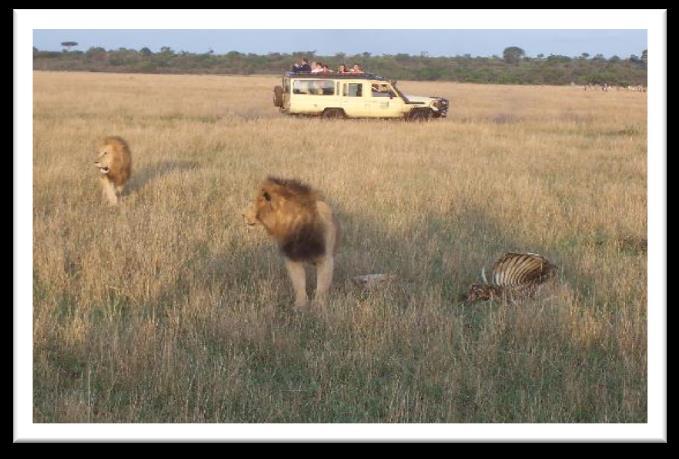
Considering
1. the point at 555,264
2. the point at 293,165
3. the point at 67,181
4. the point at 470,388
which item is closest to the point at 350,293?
the point at 470,388

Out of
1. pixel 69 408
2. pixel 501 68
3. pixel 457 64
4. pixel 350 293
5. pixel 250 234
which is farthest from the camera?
pixel 457 64

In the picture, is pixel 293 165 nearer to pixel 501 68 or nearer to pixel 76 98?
A: pixel 76 98

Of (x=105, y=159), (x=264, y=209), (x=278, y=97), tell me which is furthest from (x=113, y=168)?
(x=278, y=97)

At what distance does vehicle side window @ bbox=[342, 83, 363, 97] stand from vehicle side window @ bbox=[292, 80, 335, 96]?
533 millimetres

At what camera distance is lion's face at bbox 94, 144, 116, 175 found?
11258 millimetres

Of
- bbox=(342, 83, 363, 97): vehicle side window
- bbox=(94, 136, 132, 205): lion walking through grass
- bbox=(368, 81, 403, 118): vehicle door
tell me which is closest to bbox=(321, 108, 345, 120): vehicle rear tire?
bbox=(342, 83, 363, 97): vehicle side window

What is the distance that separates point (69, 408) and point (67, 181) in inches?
326

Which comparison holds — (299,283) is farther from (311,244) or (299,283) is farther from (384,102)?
(384,102)

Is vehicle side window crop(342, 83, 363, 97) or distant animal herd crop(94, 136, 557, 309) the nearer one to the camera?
distant animal herd crop(94, 136, 557, 309)

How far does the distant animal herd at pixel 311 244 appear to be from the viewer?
21.1 ft

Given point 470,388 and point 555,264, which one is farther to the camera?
point 555,264

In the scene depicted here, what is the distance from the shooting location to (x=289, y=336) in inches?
236

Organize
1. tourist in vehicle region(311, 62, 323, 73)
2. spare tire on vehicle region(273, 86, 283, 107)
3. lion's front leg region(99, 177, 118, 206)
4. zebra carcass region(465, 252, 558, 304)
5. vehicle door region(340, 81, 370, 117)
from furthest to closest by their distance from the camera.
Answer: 1. tourist in vehicle region(311, 62, 323, 73)
2. spare tire on vehicle region(273, 86, 283, 107)
3. vehicle door region(340, 81, 370, 117)
4. lion's front leg region(99, 177, 118, 206)
5. zebra carcass region(465, 252, 558, 304)

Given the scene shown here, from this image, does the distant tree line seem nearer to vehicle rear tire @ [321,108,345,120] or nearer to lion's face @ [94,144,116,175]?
vehicle rear tire @ [321,108,345,120]
